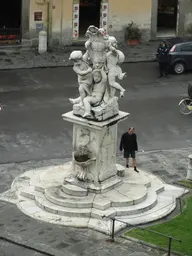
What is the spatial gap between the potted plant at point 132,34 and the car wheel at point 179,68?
535cm

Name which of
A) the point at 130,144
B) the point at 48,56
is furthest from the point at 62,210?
the point at 48,56

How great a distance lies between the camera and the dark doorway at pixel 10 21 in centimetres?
4309

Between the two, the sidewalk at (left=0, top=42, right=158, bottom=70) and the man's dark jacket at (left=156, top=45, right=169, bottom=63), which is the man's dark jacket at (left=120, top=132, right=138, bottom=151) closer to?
the man's dark jacket at (left=156, top=45, right=169, bottom=63)

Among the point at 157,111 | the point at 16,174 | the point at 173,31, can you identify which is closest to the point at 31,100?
the point at 157,111

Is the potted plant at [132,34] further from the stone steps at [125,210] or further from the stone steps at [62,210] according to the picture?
the stone steps at [62,210]

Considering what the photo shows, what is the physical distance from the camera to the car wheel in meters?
40.2

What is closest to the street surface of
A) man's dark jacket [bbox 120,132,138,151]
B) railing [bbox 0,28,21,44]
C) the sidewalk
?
the sidewalk

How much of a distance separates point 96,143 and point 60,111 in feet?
31.5

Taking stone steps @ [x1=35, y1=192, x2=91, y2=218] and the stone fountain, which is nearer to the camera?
stone steps @ [x1=35, y1=192, x2=91, y2=218]

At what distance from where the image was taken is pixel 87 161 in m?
23.9

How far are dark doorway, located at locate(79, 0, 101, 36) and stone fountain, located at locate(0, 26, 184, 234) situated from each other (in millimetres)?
21828

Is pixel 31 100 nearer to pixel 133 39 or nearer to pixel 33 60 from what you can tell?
pixel 33 60

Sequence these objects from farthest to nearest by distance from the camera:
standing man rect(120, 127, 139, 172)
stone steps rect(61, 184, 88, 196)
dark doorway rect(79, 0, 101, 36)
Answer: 1. dark doorway rect(79, 0, 101, 36)
2. standing man rect(120, 127, 139, 172)
3. stone steps rect(61, 184, 88, 196)

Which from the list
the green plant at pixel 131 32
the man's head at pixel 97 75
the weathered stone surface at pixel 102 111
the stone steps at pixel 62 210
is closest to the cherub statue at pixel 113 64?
the man's head at pixel 97 75
